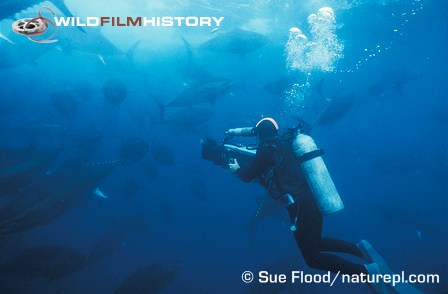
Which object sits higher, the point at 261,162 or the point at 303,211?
the point at 261,162

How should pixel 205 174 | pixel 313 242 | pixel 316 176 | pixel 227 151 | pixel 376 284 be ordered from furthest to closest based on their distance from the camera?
1. pixel 205 174
2. pixel 227 151
3. pixel 313 242
4. pixel 316 176
5. pixel 376 284

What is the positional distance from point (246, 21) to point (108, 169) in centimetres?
1452

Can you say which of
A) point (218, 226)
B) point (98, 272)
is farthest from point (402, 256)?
point (98, 272)

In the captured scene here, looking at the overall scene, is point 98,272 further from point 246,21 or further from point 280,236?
point 246,21

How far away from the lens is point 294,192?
3.98 metres

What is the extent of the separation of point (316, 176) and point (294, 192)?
1.29 feet

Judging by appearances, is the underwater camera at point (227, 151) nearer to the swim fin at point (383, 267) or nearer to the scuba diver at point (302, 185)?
the scuba diver at point (302, 185)

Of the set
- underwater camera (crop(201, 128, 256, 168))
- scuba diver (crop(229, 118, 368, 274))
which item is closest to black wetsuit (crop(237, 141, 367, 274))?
scuba diver (crop(229, 118, 368, 274))

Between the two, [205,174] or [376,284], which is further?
[205,174]

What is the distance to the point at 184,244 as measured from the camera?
17.4 m

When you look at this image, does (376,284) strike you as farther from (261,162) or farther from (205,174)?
(205,174)

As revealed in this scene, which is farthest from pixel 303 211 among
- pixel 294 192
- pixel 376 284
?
pixel 376 284

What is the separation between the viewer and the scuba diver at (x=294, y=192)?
3.91 meters

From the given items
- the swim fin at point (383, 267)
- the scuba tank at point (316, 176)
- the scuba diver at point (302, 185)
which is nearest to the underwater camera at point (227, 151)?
the scuba diver at point (302, 185)
